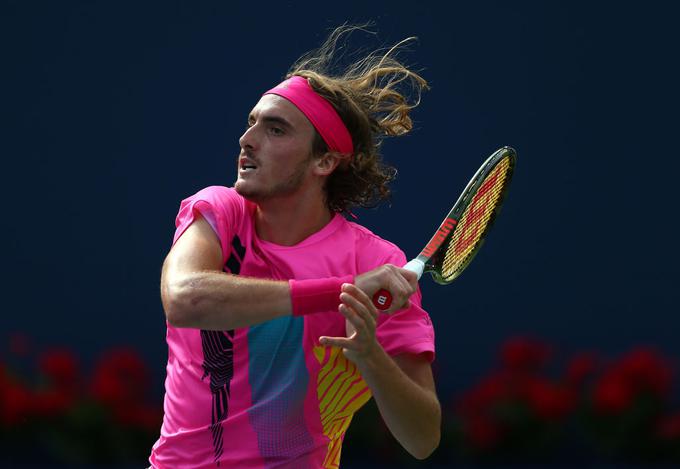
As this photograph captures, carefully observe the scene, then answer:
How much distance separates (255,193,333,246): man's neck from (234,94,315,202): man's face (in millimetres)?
40

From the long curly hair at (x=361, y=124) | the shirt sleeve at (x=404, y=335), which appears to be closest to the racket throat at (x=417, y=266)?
the shirt sleeve at (x=404, y=335)

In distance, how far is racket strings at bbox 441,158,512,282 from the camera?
140 inches

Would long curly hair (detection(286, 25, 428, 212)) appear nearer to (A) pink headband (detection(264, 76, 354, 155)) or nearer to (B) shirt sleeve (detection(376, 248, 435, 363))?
(A) pink headband (detection(264, 76, 354, 155))

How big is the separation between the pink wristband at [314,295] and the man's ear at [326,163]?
689 mm

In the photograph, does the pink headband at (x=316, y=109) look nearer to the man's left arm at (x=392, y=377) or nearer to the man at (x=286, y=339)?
the man at (x=286, y=339)

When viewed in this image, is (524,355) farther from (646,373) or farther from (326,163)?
(326,163)

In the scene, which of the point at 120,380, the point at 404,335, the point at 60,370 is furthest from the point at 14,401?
the point at 404,335

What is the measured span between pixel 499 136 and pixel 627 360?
1.20 meters

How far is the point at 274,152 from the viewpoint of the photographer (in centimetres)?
341

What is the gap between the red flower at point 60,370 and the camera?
5.50 metres

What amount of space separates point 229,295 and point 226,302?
2cm

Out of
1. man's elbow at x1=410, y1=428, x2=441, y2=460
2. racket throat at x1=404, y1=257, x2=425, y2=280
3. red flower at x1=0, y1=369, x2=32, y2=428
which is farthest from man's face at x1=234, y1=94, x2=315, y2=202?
red flower at x1=0, y1=369, x2=32, y2=428

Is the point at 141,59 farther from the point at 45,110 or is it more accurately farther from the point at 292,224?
the point at 292,224

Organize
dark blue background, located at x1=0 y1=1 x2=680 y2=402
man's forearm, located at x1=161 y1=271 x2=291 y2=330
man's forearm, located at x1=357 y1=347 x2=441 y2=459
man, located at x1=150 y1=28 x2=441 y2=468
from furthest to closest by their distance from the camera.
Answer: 1. dark blue background, located at x1=0 y1=1 x2=680 y2=402
2. man, located at x1=150 y1=28 x2=441 y2=468
3. man's forearm, located at x1=357 y1=347 x2=441 y2=459
4. man's forearm, located at x1=161 y1=271 x2=291 y2=330
